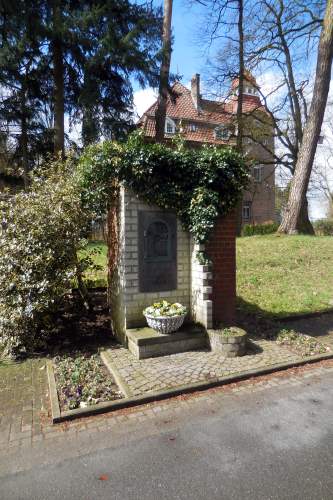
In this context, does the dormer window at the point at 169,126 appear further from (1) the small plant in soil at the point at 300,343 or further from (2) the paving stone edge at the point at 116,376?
(2) the paving stone edge at the point at 116,376

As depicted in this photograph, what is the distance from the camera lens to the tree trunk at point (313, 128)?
12.1m

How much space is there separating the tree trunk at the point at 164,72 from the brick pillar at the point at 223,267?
6828mm

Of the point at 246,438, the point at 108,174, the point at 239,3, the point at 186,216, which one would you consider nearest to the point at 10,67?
the point at 108,174

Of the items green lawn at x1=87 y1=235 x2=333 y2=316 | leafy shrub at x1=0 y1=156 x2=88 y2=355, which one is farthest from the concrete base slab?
green lawn at x1=87 y1=235 x2=333 y2=316

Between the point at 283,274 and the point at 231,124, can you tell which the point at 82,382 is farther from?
the point at 231,124

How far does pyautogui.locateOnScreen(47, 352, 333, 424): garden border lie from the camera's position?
140 inches

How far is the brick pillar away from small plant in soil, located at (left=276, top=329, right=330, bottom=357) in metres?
0.91

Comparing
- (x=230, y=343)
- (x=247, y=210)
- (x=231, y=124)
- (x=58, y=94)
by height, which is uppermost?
(x=231, y=124)

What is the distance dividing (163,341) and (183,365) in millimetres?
494

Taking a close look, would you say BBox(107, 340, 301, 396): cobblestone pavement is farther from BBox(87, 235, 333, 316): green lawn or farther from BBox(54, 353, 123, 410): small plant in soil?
BBox(87, 235, 333, 316): green lawn

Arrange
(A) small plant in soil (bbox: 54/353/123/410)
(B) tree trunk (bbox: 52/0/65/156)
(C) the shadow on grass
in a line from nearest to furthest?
(A) small plant in soil (bbox: 54/353/123/410) → (C) the shadow on grass → (B) tree trunk (bbox: 52/0/65/156)

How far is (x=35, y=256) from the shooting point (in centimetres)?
509

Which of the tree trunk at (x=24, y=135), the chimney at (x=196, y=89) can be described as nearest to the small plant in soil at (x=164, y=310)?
the tree trunk at (x=24, y=135)

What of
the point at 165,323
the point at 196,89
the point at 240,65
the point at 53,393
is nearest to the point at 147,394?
the point at 53,393
